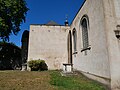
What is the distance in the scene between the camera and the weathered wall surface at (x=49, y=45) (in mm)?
16531

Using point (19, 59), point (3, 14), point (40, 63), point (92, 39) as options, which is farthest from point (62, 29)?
point (19, 59)

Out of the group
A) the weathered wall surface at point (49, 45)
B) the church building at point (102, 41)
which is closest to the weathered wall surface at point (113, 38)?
the church building at point (102, 41)

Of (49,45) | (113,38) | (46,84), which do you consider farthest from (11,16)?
(113,38)

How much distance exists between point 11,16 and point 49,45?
20.1ft

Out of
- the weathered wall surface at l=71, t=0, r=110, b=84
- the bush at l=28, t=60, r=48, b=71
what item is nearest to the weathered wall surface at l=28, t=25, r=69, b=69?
the bush at l=28, t=60, r=48, b=71

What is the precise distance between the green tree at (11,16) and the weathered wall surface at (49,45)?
7.77 feet

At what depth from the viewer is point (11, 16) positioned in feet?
53.7

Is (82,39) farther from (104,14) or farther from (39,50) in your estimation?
(39,50)

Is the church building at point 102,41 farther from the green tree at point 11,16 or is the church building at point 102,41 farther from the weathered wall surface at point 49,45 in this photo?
the green tree at point 11,16

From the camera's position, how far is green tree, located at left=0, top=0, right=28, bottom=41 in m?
15.1

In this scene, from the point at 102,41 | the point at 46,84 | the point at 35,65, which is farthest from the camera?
the point at 35,65

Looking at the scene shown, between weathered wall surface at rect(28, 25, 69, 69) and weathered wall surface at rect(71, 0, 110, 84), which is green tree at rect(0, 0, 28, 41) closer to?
weathered wall surface at rect(28, 25, 69, 69)

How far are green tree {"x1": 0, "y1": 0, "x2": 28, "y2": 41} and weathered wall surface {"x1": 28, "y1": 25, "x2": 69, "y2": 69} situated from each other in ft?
7.77

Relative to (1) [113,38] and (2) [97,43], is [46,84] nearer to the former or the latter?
(2) [97,43]
